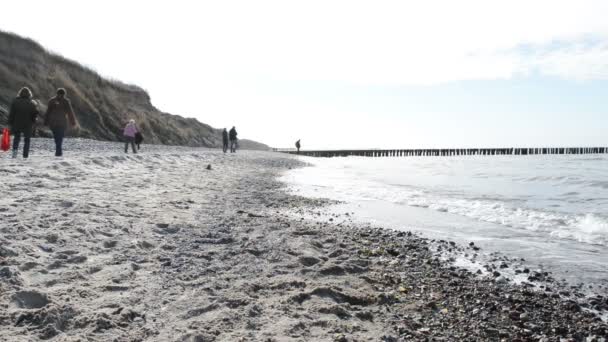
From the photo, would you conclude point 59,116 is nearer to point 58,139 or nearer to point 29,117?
point 58,139

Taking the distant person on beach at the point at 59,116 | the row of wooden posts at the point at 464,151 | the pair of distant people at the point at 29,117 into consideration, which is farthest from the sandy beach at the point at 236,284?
the row of wooden posts at the point at 464,151

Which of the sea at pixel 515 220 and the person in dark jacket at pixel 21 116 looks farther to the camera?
the person in dark jacket at pixel 21 116

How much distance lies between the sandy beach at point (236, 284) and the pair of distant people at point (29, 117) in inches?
197

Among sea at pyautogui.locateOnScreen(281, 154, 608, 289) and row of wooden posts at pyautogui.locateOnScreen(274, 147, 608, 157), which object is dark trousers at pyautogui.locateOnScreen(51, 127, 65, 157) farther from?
row of wooden posts at pyautogui.locateOnScreen(274, 147, 608, 157)

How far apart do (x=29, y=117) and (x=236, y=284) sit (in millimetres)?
10361

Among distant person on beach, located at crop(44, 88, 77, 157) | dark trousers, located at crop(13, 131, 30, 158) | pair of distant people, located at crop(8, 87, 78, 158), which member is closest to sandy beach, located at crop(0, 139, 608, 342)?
dark trousers, located at crop(13, 131, 30, 158)

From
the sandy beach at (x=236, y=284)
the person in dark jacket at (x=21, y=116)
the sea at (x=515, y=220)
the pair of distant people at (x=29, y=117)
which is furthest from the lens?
the person in dark jacket at (x=21, y=116)

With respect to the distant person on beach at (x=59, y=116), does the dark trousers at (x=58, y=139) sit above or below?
below

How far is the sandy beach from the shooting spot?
330 cm

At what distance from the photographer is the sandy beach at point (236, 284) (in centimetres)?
330

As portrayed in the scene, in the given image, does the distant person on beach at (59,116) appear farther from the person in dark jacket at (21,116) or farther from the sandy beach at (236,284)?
the sandy beach at (236,284)

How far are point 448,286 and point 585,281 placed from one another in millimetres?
1805

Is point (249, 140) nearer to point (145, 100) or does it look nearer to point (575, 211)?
point (145, 100)

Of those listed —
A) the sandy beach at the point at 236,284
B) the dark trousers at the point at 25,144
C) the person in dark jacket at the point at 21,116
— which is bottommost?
the sandy beach at the point at 236,284
